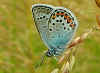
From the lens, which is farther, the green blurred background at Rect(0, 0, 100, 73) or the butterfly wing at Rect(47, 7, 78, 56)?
the green blurred background at Rect(0, 0, 100, 73)

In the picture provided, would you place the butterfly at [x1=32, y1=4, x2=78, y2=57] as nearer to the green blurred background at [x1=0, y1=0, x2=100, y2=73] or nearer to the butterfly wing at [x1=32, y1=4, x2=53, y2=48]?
the butterfly wing at [x1=32, y1=4, x2=53, y2=48]

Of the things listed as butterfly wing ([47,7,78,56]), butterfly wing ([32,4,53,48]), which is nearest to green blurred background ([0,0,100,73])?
butterfly wing ([47,7,78,56])

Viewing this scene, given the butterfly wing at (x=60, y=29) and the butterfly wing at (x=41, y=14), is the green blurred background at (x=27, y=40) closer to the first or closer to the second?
the butterfly wing at (x=60, y=29)

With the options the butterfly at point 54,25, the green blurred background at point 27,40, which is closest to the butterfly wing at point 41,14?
the butterfly at point 54,25

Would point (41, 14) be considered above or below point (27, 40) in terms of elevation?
above

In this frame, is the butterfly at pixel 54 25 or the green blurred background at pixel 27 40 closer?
the butterfly at pixel 54 25

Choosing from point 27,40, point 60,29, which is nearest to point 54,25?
point 60,29

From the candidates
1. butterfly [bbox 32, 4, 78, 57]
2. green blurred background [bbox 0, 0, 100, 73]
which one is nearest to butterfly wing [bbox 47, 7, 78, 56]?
butterfly [bbox 32, 4, 78, 57]

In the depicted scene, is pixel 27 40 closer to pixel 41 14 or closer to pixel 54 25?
pixel 54 25
